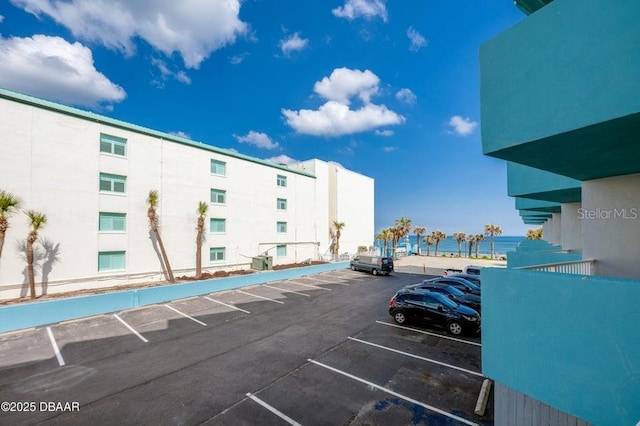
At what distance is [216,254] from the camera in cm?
2509

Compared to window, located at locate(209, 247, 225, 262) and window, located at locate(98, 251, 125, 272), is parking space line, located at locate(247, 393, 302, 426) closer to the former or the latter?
window, located at locate(98, 251, 125, 272)

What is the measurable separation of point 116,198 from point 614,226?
955 inches

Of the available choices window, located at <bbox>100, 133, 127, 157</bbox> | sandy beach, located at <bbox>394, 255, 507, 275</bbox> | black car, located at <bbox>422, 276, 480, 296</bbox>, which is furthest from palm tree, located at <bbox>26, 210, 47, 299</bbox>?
sandy beach, located at <bbox>394, 255, 507, 275</bbox>

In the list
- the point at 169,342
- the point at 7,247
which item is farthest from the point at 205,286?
the point at 7,247

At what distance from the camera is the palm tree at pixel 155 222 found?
787 inches

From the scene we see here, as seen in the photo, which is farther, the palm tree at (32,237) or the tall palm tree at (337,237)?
the tall palm tree at (337,237)

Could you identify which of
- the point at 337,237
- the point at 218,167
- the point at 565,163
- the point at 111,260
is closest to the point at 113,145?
the point at 111,260

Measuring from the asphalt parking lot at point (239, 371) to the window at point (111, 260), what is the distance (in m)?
5.84

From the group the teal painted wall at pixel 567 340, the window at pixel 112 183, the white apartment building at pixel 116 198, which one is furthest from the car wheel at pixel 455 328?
the window at pixel 112 183

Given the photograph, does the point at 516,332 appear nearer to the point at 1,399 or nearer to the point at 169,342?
the point at 169,342

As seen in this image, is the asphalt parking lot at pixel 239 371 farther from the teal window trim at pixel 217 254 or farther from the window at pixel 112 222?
the teal window trim at pixel 217 254

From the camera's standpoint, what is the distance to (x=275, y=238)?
30750 mm

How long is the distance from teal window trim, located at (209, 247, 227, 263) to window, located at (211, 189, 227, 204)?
427 centimetres

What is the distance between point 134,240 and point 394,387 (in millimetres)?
19660
